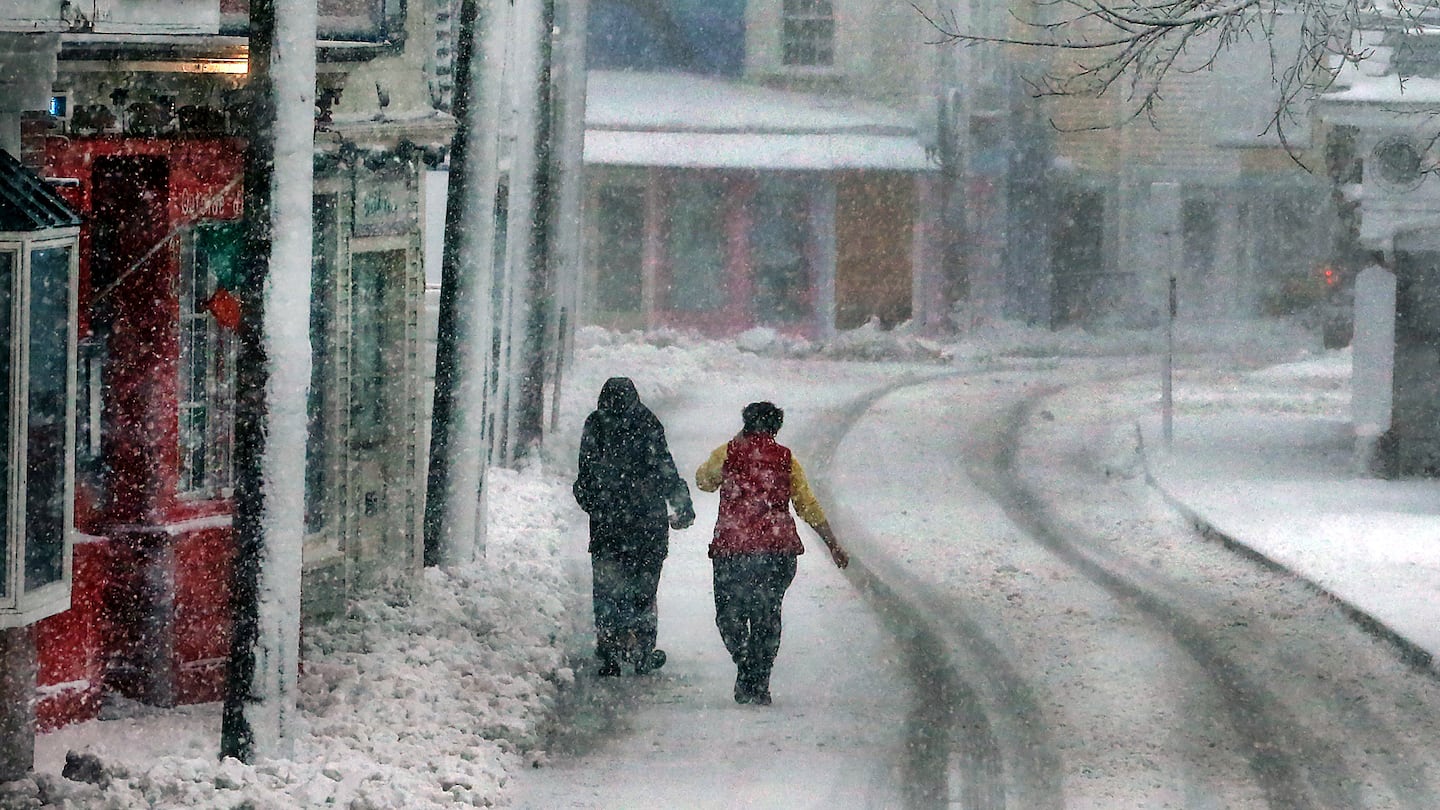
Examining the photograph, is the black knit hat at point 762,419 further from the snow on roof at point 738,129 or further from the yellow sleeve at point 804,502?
the snow on roof at point 738,129

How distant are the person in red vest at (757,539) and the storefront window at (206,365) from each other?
263cm

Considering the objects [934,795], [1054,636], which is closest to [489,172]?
[1054,636]

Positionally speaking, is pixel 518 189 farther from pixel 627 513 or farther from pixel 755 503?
pixel 755 503

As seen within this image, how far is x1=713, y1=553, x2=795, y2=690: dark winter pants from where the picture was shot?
400 inches

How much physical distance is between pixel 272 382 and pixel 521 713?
2.38 metres

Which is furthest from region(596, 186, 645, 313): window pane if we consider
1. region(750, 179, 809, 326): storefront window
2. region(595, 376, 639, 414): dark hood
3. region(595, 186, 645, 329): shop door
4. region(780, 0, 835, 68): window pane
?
region(595, 376, 639, 414): dark hood

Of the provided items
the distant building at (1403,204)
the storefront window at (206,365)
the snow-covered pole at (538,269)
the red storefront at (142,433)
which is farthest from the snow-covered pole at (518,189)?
the distant building at (1403,204)

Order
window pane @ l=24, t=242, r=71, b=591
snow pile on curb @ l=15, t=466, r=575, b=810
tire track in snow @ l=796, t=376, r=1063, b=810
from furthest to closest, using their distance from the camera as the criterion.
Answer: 1. tire track in snow @ l=796, t=376, r=1063, b=810
2. window pane @ l=24, t=242, r=71, b=591
3. snow pile on curb @ l=15, t=466, r=575, b=810

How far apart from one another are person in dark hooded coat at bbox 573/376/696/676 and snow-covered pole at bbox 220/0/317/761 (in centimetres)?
255

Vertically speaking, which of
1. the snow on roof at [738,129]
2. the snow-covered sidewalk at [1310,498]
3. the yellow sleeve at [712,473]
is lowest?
the snow-covered sidewalk at [1310,498]

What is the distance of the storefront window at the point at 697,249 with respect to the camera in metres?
35.6

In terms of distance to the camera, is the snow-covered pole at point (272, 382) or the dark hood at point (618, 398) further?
the dark hood at point (618, 398)

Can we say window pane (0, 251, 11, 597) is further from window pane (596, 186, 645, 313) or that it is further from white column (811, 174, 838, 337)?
white column (811, 174, 838, 337)

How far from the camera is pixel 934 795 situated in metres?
8.58
